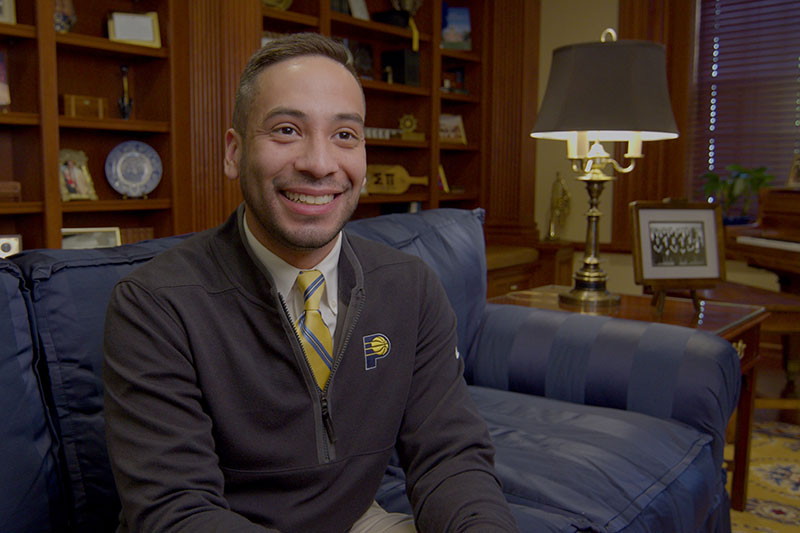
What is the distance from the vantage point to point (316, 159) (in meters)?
1.06

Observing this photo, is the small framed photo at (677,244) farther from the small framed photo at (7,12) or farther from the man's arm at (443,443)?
the small framed photo at (7,12)

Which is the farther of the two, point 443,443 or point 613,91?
point 613,91

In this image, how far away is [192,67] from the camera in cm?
313

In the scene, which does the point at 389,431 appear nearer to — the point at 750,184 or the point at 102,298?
the point at 102,298

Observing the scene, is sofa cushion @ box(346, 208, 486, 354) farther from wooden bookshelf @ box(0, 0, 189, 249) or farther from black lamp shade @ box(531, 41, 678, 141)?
wooden bookshelf @ box(0, 0, 189, 249)

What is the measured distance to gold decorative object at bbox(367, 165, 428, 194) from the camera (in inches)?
170

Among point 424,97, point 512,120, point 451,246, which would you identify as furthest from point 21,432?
point 512,120

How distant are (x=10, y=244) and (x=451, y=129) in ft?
9.27

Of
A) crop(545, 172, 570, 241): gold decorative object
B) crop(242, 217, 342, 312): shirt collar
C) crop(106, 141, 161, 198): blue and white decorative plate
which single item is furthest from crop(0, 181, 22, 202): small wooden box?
crop(545, 172, 570, 241): gold decorative object

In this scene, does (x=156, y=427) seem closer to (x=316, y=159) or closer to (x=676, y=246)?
(x=316, y=159)

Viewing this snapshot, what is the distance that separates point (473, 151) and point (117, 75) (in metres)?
2.49

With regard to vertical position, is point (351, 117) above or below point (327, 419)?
above

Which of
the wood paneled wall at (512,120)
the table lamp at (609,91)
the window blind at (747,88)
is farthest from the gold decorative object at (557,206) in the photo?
the table lamp at (609,91)

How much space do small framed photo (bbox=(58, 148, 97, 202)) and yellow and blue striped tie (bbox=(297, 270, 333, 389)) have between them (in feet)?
7.46
